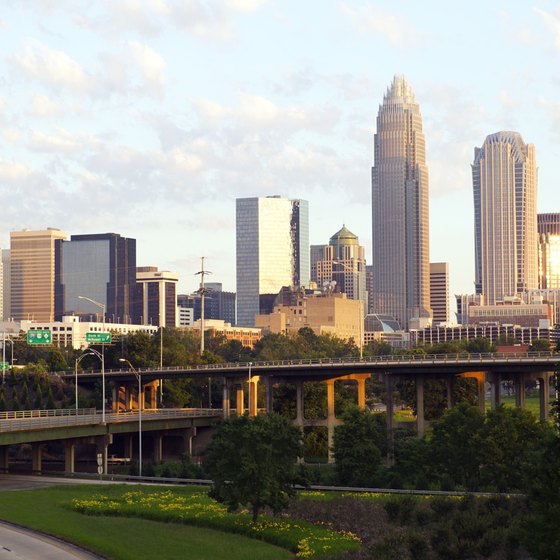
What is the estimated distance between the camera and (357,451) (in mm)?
118688

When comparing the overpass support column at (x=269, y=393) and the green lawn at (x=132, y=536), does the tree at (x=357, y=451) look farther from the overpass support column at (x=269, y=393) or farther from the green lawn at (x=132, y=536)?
the overpass support column at (x=269, y=393)

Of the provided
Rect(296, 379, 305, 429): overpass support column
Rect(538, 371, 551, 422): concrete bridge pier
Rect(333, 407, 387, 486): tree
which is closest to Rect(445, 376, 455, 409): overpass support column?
Rect(538, 371, 551, 422): concrete bridge pier

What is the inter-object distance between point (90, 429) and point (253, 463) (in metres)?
70.7

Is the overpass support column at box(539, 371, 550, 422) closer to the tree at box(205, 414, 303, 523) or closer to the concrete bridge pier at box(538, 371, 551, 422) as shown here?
the concrete bridge pier at box(538, 371, 551, 422)

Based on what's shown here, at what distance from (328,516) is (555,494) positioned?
28017 mm

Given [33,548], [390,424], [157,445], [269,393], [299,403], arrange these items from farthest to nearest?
[269,393] → [299,403] → [157,445] → [390,424] → [33,548]

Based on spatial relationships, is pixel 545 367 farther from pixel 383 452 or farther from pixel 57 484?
pixel 57 484

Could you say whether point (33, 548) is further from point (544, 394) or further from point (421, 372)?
point (544, 394)

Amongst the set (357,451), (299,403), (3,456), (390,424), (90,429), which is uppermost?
(299,403)

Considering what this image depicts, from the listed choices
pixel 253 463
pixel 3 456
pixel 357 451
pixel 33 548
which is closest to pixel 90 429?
pixel 3 456

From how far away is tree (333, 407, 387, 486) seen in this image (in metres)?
118

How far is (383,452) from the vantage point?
14325cm

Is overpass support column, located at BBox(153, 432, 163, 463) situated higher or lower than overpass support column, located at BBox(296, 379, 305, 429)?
lower

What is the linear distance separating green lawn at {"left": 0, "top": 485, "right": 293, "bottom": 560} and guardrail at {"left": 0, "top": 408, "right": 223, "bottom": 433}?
36.3 m
